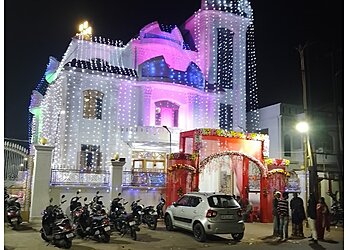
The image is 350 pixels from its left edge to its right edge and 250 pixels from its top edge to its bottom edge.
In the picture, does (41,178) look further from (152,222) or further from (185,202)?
(185,202)

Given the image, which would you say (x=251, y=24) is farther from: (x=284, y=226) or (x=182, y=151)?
(x=284, y=226)

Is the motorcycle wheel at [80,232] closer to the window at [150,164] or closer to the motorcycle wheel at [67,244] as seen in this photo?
the motorcycle wheel at [67,244]

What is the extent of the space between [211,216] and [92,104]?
30.8ft

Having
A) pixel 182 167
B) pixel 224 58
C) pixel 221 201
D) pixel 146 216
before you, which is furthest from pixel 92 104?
pixel 221 201

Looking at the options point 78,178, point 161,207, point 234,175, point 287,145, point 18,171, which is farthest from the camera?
point 287,145

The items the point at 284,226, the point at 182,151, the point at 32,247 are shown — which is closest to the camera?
the point at 32,247

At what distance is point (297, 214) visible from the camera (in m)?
9.77

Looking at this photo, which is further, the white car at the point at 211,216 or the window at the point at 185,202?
the window at the point at 185,202

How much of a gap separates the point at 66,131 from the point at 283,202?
941 centimetres

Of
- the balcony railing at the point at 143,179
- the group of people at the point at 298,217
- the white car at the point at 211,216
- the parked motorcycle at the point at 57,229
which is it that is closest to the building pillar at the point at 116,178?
the balcony railing at the point at 143,179

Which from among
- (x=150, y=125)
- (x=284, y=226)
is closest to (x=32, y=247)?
(x=284, y=226)

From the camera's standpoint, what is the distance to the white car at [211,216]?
834cm

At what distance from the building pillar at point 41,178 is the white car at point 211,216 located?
160 inches

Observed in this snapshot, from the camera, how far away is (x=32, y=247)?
7367mm
